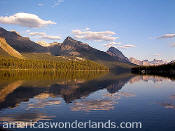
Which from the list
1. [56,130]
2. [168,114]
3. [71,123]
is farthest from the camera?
[168,114]

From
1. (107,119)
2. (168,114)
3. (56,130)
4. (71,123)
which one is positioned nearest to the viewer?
(56,130)

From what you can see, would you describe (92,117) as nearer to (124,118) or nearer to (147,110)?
(124,118)

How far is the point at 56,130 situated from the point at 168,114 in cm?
2139

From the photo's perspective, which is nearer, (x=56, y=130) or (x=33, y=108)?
(x=56, y=130)

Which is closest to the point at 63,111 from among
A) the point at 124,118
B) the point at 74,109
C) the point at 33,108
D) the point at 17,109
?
the point at 74,109

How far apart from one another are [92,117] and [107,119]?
2.55 m

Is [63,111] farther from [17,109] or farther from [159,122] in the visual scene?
[159,122]

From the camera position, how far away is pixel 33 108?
3816 cm

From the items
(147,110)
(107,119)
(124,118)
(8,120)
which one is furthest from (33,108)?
(147,110)

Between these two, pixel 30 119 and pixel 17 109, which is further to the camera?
pixel 17 109

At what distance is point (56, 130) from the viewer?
25.7 m

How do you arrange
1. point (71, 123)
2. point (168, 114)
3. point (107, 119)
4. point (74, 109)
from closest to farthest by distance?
point (71, 123) < point (107, 119) < point (168, 114) < point (74, 109)

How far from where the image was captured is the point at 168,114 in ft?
115

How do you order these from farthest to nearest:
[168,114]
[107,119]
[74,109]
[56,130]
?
[74,109] → [168,114] → [107,119] → [56,130]
